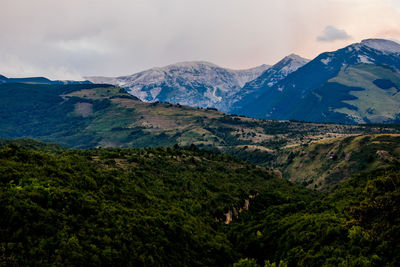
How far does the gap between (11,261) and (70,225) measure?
1471cm

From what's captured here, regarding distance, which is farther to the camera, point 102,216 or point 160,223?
point 160,223

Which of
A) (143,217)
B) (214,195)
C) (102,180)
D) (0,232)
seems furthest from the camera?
(214,195)

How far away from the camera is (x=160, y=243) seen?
226 feet

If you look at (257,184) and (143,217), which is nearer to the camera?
(143,217)

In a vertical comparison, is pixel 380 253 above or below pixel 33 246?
below

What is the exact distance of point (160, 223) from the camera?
249 feet

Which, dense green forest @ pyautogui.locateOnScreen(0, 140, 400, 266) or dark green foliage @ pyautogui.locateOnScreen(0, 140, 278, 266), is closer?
dark green foliage @ pyautogui.locateOnScreen(0, 140, 278, 266)

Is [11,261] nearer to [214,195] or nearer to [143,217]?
[143,217]

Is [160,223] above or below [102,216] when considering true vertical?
below

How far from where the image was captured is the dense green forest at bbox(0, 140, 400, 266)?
49.1 m

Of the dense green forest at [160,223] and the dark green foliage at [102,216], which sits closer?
the dark green foliage at [102,216]

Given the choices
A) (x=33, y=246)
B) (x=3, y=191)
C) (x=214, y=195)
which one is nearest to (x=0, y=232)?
(x=33, y=246)

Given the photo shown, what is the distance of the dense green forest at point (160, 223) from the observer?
49.1 meters

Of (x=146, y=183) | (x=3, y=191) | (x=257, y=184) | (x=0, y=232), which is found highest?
(x=3, y=191)
